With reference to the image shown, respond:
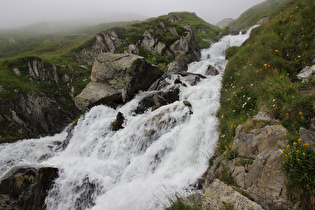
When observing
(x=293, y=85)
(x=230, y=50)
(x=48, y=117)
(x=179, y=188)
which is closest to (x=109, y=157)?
(x=179, y=188)

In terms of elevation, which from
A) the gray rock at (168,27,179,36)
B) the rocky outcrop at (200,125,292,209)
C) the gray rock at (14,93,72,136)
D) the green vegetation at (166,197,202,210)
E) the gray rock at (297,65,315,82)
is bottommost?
the gray rock at (14,93,72,136)

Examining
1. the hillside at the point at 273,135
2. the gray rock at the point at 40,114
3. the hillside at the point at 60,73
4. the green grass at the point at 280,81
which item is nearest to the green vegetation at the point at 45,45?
the hillside at the point at 60,73

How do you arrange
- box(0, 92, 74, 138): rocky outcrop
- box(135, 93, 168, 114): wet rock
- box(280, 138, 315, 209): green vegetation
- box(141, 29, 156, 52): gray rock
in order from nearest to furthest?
box(280, 138, 315, 209): green vegetation → box(135, 93, 168, 114): wet rock → box(0, 92, 74, 138): rocky outcrop → box(141, 29, 156, 52): gray rock

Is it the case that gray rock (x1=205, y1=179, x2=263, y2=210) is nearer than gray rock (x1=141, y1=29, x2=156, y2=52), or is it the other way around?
gray rock (x1=205, y1=179, x2=263, y2=210)

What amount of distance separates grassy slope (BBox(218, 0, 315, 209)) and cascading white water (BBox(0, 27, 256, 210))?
140 centimetres

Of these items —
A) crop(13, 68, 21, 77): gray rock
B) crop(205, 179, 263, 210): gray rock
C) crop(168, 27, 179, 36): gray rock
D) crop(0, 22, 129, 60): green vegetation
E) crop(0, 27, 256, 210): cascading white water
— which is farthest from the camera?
crop(0, 22, 129, 60): green vegetation

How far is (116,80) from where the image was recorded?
51.5 feet

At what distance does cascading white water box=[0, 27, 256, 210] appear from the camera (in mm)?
5945

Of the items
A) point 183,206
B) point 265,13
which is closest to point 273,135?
point 183,206

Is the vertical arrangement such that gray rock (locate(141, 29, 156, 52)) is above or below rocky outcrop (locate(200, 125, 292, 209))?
above

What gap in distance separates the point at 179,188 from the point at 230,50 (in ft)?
46.5

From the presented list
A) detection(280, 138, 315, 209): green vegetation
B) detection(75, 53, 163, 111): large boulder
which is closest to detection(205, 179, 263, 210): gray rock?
detection(280, 138, 315, 209): green vegetation

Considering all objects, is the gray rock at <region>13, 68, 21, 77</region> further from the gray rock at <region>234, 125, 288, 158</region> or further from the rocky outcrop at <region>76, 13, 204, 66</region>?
the gray rock at <region>234, 125, 288, 158</region>

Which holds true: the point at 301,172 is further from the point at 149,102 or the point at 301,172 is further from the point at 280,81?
the point at 149,102
